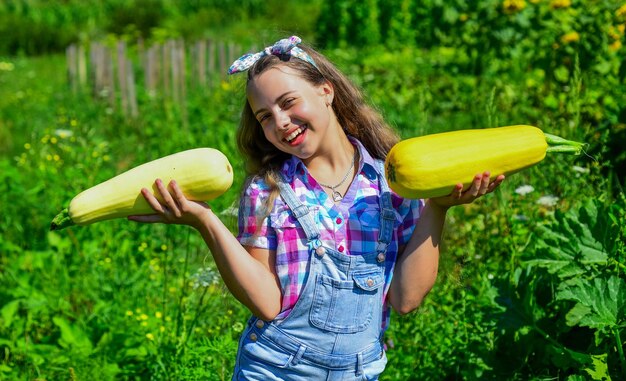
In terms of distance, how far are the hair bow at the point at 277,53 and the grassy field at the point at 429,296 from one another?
0.31 m

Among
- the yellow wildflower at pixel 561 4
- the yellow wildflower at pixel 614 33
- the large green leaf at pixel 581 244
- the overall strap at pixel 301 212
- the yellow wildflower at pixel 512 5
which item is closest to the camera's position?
the overall strap at pixel 301 212

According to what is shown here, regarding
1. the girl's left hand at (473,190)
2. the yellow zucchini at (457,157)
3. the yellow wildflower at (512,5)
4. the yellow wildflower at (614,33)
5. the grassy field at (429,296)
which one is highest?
the yellow zucchini at (457,157)

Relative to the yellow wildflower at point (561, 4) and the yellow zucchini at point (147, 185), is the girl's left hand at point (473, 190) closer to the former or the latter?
the yellow zucchini at point (147, 185)

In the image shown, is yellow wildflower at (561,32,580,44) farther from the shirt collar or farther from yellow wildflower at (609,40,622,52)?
the shirt collar

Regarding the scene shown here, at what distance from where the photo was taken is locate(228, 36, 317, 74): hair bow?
2.22 meters

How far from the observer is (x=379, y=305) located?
2273 millimetres

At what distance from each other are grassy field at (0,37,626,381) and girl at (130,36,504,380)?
14.6 inches

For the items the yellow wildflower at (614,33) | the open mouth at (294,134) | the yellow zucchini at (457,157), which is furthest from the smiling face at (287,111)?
the yellow wildflower at (614,33)

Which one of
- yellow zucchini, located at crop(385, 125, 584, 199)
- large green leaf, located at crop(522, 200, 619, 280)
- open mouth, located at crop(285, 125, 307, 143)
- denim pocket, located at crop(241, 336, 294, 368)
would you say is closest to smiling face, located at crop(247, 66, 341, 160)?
open mouth, located at crop(285, 125, 307, 143)

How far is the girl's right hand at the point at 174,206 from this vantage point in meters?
2.00

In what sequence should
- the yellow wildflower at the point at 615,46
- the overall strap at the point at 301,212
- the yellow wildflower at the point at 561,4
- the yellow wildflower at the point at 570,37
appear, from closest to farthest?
the overall strap at the point at 301,212 < the yellow wildflower at the point at 570,37 < the yellow wildflower at the point at 615,46 < the yellow wildflower at the point at 561,4

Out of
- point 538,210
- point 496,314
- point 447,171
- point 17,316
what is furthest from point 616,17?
point 17,316

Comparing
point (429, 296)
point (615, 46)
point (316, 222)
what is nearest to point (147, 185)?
point (316, 222)

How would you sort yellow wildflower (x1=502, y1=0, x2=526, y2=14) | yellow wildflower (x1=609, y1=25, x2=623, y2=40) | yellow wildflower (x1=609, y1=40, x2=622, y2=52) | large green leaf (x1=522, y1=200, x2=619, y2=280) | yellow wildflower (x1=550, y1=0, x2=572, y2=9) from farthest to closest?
yellow wildflower (x1=502, y1=0, x2=526, y2=14)
yellow wildflower (x1=550, y1=0, x2=572, y2=9)
yellow wildflower (x1=609, y1=40, x2=622, y2=52)
yellow wildflower (x1=609, y1=25, x2=623, y2=40)
large green leaf (x1=522, y1=200, x2=619, y2=280)
